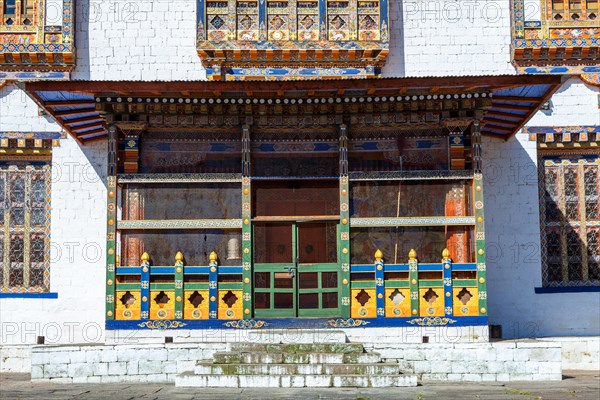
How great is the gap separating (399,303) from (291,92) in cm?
400

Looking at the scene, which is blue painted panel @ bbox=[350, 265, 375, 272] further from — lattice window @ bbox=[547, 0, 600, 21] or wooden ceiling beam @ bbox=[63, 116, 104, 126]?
lattice window @ bbox=[547, 0, 600, 21]

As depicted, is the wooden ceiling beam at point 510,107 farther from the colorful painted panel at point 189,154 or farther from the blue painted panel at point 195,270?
the blue painted panel at point 195,270

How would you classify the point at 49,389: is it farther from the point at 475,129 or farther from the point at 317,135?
the point at 475,129

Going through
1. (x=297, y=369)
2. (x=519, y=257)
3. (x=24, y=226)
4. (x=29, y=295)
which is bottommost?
(x=297, y=369)

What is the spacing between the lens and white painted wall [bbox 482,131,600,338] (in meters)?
16.2

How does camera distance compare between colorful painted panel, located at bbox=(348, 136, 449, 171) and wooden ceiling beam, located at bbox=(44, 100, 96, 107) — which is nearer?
wooden ceiling beam, located at bbox=(44, 100, 96, 107)

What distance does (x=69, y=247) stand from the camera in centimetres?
1628

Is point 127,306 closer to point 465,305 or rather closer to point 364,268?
point 364,268

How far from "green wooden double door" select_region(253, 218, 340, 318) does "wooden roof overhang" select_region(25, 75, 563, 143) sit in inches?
88.3

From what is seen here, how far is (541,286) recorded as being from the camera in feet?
53.5

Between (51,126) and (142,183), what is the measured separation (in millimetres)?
3661

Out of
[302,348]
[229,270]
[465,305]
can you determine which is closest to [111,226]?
[229,270]

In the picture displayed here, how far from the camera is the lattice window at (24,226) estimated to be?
1627 centimetres

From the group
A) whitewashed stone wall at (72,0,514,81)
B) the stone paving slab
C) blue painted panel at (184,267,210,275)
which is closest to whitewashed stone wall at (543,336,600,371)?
the stone paving slab
